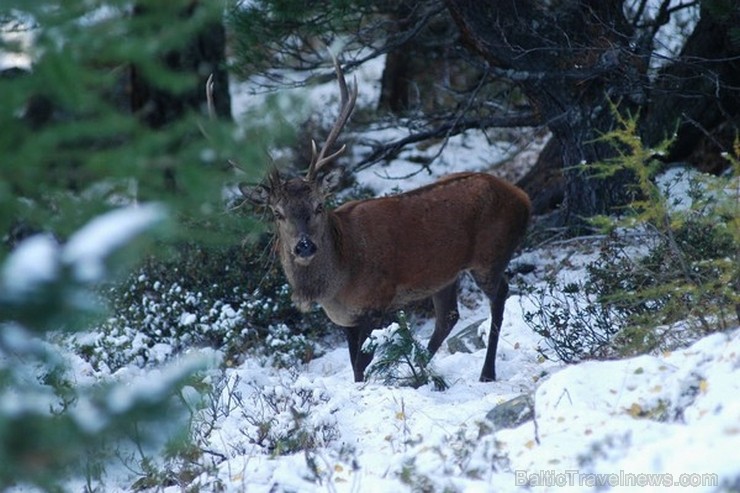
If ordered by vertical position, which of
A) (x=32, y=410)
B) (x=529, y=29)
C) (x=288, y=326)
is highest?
(x=529, y=29)

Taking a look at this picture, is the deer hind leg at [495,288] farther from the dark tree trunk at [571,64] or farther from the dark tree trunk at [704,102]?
the dark tree trunk at [704,102]

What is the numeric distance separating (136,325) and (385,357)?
3.15 meters

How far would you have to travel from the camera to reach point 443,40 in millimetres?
11539

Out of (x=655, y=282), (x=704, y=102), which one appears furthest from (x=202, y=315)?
(x=704, y=102)

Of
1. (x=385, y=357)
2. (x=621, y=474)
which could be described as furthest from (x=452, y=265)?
(x=621, y=474)

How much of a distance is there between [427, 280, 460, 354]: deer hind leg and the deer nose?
1516 mm

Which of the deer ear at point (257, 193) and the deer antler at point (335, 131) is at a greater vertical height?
the deer antler at point (335, 131)

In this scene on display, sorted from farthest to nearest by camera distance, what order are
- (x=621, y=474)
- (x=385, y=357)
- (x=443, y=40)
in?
(x=443, y=40), (x=385, y=357), (x=621, y=474)

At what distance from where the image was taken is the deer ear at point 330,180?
314 inches

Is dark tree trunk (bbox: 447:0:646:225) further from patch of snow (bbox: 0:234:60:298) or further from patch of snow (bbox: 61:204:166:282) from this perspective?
patch of snow (bbox: 0:234:60:298)

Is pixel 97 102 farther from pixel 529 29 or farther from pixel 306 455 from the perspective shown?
pixel 529 29

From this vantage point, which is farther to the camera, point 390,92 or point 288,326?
point 390,92

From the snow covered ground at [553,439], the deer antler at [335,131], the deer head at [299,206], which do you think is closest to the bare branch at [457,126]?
the deer antler at [335,131]

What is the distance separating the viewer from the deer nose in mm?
7555
